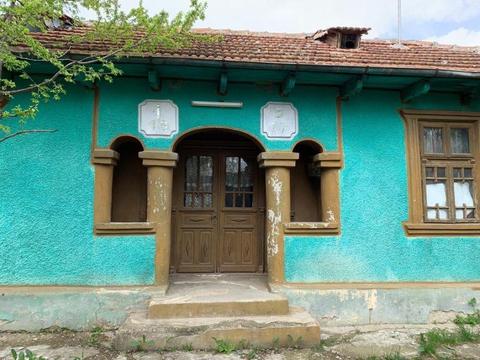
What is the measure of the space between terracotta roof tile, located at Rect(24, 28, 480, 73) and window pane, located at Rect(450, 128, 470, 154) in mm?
889

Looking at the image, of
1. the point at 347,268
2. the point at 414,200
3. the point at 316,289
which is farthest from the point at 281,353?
the point at 414,200

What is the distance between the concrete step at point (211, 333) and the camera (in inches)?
150

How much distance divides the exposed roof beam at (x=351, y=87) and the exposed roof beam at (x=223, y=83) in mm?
1677

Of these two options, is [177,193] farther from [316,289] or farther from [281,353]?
[281,353]

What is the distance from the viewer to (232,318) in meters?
4.16

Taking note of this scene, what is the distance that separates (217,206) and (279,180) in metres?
1.40

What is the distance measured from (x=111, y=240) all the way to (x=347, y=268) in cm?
316

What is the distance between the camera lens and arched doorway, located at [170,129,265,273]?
593 centimetres

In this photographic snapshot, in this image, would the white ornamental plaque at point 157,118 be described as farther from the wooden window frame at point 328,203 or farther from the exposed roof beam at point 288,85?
the wooden window frame at point 328,203

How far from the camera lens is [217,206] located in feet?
19.7

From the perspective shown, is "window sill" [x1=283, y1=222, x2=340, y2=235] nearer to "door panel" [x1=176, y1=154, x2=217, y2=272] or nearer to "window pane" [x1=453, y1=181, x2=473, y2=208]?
"door panel" [x1=176, y1=154, x2=217, y2=272]

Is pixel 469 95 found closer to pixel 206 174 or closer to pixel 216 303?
pixel 206 174

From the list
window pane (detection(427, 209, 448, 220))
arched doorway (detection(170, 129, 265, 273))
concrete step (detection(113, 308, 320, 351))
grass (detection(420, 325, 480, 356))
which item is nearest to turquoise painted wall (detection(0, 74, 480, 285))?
window pane (detection(427, 209, 448, 220))

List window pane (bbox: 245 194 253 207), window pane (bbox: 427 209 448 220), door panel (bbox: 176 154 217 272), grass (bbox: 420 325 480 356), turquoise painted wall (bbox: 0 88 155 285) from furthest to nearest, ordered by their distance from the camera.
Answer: window pane (bbox: 245 194 253 207), door panel (bbox: 176 154 217 272), window pane (bbox: 427 209 448 220), turquoise painted wall (bbox: 0 88 155 285), grass (bbox: 420 325 480 356)
